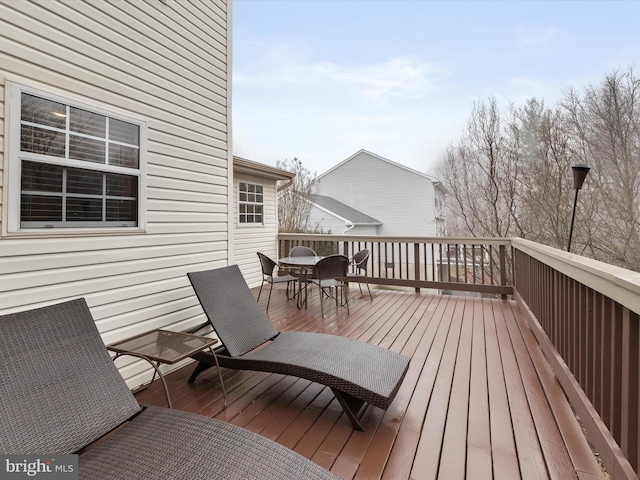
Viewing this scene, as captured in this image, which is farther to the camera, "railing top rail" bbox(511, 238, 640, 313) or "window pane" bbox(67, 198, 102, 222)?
"window pane" bbox(67, 198, 102, 222)

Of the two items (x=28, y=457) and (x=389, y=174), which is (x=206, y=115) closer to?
(x=28, y=457)

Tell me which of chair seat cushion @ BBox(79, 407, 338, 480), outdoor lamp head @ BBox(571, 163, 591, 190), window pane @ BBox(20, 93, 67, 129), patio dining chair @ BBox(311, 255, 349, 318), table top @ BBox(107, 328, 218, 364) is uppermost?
outdoor lamp head @ BBox(571, 163, 591, 190)

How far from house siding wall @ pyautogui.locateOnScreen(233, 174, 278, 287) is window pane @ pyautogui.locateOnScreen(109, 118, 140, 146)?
4331 millimetres

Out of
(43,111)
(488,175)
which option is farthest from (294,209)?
(43,111)

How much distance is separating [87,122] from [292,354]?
2.38 metres

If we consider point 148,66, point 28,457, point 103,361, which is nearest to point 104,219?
point 103,361

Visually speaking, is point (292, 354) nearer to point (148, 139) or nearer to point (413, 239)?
point (148, 139)

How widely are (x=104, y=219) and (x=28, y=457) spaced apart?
5.47ft

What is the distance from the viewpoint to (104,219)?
2553 millimetres

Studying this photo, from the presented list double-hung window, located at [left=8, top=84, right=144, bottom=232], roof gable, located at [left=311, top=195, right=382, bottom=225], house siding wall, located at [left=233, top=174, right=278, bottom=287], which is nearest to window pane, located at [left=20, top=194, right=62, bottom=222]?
double-hung window, located at [left=8, top=84, right=144, bottom=232]

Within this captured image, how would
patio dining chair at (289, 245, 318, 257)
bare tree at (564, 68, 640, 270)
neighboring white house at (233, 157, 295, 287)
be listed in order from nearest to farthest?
1. patio dining chair at (289, 245, 318, 257)
2. neighboring white house at (233, 157, 295, 287)
3. bare tree at (564, 68, 640, 270)

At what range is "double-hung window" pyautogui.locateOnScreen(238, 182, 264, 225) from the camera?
24.1 feet

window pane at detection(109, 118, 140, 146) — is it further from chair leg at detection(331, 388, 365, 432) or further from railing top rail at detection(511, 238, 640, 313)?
railing top rail at detection(511, 238, 640, 313)

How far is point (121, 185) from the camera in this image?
2668 millimetres
